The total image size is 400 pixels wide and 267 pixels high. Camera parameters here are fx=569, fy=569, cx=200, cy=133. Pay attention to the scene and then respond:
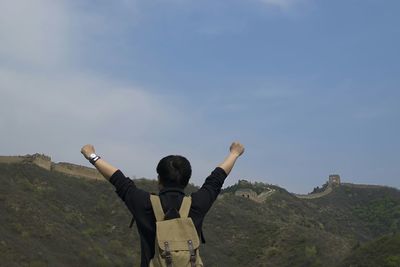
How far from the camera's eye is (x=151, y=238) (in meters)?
3.75

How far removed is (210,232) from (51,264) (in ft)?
65.2

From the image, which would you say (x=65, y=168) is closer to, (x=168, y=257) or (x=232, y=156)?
(x=232, y=156)

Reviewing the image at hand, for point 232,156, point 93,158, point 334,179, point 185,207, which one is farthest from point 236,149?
point 334,179

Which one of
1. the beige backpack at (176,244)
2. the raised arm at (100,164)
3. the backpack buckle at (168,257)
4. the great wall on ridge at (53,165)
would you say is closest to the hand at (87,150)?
the raised arm at (100,164)

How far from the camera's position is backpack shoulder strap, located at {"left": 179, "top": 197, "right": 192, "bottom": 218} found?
373 centimetres

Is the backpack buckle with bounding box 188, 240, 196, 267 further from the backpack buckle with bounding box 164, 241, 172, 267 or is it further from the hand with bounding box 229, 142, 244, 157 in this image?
the hand with bounding box 229, 142, 244, 157

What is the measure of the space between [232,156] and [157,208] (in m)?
0.92

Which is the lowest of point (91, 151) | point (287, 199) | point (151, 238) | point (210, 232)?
point (151, 238)

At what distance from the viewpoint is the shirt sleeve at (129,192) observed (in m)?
3.81

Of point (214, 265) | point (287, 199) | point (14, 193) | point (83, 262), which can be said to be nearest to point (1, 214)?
point (14, 193)

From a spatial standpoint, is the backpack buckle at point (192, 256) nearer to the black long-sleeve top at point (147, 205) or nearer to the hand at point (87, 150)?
the black long-sleeve top at point (147, 205)

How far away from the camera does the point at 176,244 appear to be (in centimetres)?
354

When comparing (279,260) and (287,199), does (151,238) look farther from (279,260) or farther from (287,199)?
(287,199)

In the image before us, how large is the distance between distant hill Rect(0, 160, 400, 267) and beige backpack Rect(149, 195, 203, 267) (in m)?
24.9
